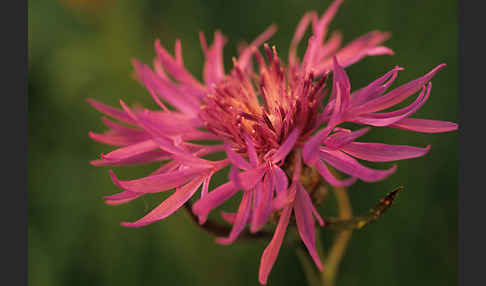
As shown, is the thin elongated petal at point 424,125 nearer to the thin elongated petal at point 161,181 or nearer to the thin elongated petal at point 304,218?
the thin elongated petal at point 304,218

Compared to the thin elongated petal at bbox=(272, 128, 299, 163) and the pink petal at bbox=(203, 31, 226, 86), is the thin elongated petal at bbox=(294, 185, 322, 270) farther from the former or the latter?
the pink petal at bbox=(203, 31, 226, 86)

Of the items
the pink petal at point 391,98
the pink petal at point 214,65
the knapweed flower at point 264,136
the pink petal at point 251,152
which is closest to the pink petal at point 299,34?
the knapweed flower at point 264,136

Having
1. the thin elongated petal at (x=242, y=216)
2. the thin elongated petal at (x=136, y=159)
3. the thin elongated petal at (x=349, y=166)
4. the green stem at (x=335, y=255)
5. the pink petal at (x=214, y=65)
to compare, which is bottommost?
the green stem at (x=335, y=255)

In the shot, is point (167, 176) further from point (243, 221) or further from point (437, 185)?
point (437, 185)

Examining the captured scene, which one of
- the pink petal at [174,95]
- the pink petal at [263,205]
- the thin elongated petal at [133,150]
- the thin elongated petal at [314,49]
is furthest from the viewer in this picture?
the pink petal at [174,95]

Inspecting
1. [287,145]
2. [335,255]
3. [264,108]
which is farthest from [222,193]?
[335,255]

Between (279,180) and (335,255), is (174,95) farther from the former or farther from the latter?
(335,255)

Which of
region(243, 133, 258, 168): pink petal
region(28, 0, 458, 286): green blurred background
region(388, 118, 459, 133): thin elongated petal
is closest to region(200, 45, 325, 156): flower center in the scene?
region(243, 133, 258, 168): pink petal
